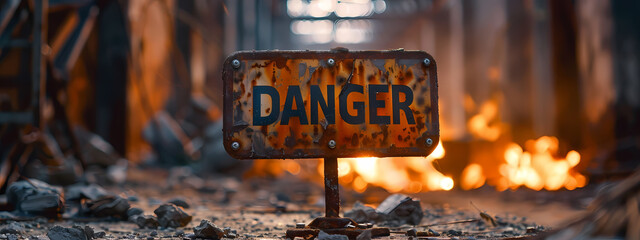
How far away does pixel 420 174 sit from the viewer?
693cm

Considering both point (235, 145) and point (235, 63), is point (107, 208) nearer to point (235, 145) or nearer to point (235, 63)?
point (235, 145)

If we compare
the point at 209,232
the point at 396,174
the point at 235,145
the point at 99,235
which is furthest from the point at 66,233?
the point at 396,174

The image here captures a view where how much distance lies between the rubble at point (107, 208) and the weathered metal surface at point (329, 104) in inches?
53.8

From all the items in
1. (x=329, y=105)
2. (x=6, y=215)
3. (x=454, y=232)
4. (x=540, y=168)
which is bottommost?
(x=454, y=232)

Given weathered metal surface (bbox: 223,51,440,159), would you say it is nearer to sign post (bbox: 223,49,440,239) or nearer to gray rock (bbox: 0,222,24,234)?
sign post (bbox: 223,49,440,239)

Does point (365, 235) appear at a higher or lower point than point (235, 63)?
lower

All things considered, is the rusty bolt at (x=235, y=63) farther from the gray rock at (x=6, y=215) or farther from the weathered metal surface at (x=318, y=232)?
the gray rock at (x=6, y=215)

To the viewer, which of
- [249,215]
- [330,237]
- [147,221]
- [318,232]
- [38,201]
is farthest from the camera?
[249,215]

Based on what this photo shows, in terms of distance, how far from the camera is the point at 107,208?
10.2ft

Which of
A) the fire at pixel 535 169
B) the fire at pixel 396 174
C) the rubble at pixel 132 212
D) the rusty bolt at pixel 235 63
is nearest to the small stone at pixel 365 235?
the rusty bolt at pixel 235 63

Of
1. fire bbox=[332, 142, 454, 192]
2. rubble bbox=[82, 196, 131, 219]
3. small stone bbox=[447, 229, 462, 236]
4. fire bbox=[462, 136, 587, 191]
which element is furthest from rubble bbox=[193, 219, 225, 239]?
fire bbox=[462, 136, 587, 191]

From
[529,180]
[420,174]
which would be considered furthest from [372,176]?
[529,180]

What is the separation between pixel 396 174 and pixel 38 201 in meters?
5.18

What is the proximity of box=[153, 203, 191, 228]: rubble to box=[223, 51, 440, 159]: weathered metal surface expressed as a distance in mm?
885
